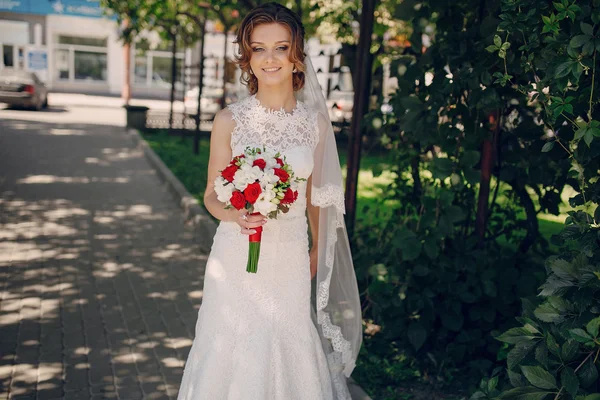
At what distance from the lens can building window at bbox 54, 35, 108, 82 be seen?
37.5 m

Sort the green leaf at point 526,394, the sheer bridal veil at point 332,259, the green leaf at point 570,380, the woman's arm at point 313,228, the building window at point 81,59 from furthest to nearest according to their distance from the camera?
the building window at point 81,59 < the woman's arm at point 313,228 < the sheer bridal veil at point 332,259 < the green leaf at point 526,394 < the green leaf at point 570,380

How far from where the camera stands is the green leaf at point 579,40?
2.42m

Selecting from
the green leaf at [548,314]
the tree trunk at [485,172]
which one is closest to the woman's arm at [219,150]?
the green leaf at [548,314]

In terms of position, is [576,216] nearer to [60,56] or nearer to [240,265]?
[240,265]

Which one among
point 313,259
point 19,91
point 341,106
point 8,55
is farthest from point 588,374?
point 8,55

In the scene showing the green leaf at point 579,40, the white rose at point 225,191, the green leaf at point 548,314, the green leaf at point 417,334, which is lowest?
the green leaf at point 417,334

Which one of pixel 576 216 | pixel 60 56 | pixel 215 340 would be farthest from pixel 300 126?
pixel 60 56

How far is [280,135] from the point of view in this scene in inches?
129

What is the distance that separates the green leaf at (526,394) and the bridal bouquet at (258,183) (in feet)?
4.05

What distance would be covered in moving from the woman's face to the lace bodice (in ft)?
0.60

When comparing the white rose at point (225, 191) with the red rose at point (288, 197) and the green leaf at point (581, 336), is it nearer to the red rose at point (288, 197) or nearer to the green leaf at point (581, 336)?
the red rose at point (288, 197)

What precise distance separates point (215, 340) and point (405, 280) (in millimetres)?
1703

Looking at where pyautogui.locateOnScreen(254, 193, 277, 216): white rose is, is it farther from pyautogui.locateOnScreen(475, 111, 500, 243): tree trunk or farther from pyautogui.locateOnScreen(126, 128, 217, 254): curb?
pyautogui.locateOnScreen(126, 128, 217, 254): curb

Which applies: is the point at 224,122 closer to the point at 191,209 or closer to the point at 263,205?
the point at 263,205
